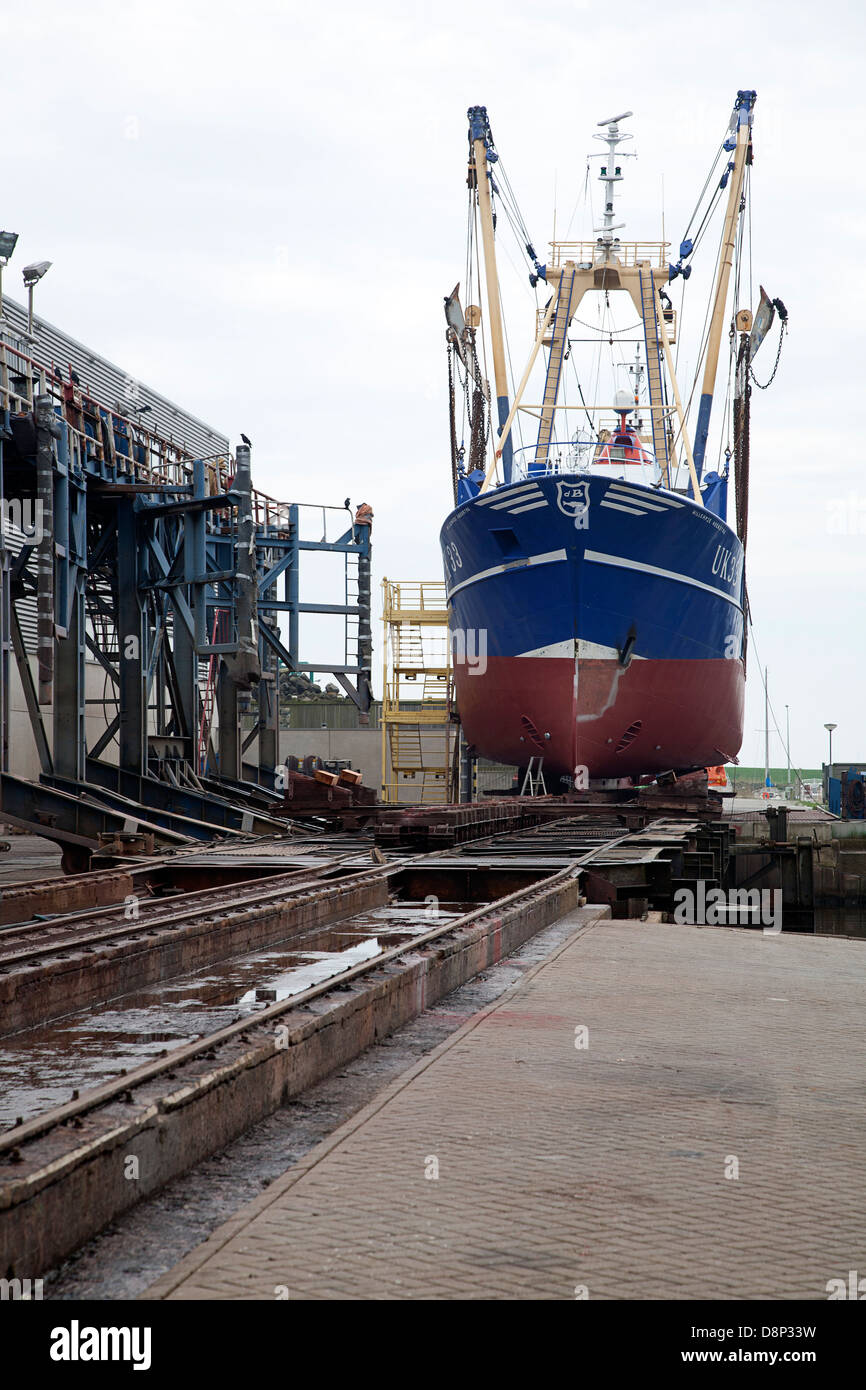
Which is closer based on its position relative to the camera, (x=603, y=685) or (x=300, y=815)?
(x=300, y=815)

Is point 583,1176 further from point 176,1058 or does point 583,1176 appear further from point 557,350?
point 557,350

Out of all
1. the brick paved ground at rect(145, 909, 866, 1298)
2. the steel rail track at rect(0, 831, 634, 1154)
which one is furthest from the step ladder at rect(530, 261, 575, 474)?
the brick paved ground at rect(145, 909, 866, 1298)

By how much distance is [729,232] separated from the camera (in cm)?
3631

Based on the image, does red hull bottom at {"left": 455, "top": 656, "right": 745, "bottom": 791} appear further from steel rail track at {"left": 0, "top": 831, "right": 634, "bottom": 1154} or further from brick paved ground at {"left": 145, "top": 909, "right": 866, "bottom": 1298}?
brick paved ground at {"left": 145, "top": 909, "right": 866, "bottom": 1298}

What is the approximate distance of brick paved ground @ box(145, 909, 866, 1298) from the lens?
3.38 meters

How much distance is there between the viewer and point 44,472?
19.0m

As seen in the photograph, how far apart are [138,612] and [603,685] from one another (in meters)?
9.09

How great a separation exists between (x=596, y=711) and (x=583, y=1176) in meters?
22.4

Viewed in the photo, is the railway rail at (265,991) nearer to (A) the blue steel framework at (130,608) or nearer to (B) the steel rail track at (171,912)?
(B) the steel rail track at (171,912)

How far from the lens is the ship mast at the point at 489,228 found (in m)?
34.3

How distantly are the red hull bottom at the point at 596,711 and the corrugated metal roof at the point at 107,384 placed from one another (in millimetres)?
10343

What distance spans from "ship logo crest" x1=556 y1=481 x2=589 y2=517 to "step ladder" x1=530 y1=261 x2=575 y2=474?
10760 millimetres
